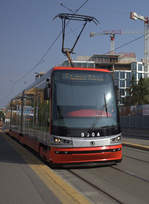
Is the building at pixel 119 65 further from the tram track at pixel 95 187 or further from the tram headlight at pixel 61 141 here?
the tram track at pixel 95 187

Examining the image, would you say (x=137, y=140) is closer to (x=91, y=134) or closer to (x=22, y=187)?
(x=91, y=134)

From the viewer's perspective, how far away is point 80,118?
8094 millimetres

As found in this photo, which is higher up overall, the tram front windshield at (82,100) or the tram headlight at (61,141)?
the tram front windshield at (82,100)

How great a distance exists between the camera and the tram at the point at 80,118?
7.91 m

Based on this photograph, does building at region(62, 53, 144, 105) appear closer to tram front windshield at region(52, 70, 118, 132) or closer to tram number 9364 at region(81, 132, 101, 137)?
tram front windshield at region(52, 70, 118, 132)

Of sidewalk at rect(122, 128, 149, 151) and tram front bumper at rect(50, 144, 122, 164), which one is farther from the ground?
tram front bumper at rect(50, 144, 122, 164)

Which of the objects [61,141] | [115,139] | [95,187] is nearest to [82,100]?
[61,141]

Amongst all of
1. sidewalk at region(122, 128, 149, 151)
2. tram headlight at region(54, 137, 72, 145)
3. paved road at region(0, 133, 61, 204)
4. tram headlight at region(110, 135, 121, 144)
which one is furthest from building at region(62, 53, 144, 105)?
paved road at region(0, 133, 61, 204)

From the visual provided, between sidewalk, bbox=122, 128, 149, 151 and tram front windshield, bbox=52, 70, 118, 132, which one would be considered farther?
sidewalk, bbox=122, 128, 149, 151

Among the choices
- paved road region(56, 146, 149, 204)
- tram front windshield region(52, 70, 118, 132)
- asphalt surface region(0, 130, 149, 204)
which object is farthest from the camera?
tram front windshield region(52, 70, 118, 132)

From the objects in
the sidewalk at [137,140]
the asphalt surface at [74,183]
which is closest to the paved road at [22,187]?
the asphalt surface at [74,183]

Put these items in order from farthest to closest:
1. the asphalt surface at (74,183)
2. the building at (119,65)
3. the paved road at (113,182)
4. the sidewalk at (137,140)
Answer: the building at (119,65) → the sidewalk at (137,140) → the paved road at (113,182) → the asphalt surface at (74,183)

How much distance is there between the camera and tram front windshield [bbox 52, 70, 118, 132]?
8.10m

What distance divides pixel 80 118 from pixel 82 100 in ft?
1.75
